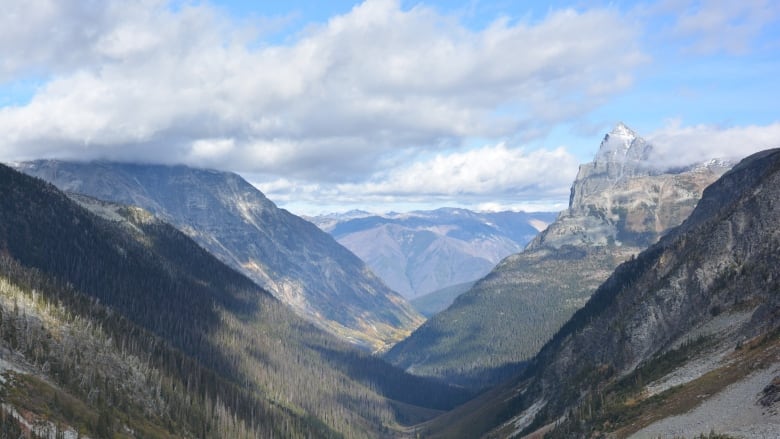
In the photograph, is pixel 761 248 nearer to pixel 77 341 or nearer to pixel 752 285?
pixel 752 285

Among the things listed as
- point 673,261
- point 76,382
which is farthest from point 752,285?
point 76,382

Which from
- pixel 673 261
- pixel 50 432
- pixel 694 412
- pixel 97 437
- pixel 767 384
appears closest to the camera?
pixel 767 384

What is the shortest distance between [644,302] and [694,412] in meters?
77.3

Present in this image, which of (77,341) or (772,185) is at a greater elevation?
(772,185)

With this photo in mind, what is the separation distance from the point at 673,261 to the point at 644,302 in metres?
22.2

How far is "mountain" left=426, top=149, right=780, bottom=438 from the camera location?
9800cm

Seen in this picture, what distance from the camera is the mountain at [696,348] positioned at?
98.0 metres

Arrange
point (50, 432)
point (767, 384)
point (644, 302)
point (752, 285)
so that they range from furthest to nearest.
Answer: point (644, 302)
point (752, 285)
point (50, 432)
point (767, 384)

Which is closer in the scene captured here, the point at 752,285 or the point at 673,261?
the point at 752,285

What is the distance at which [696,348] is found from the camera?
435 feet

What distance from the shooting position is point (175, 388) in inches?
7771

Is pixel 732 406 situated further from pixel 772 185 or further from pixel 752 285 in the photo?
pixel 772 185

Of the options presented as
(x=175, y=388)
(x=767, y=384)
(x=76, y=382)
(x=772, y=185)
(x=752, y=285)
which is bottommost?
(x=175, y=388)

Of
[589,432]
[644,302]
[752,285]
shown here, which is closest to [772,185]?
[752,285]
